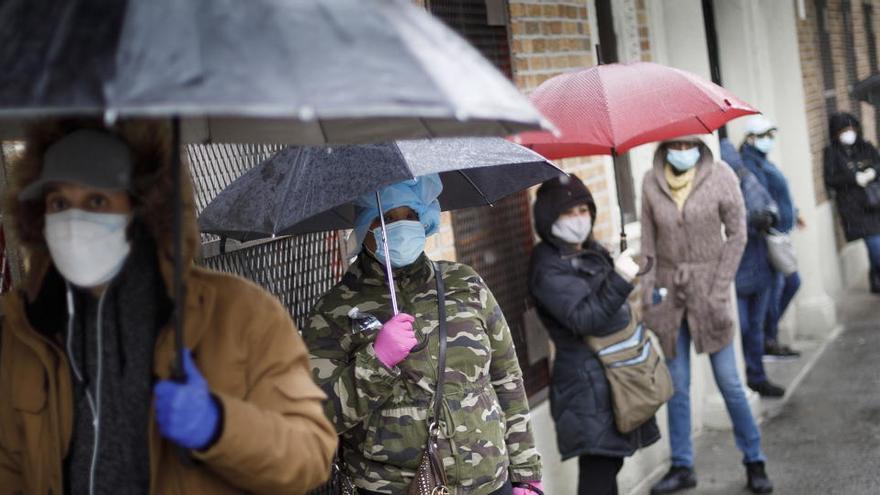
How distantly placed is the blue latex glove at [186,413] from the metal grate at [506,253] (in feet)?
12.5

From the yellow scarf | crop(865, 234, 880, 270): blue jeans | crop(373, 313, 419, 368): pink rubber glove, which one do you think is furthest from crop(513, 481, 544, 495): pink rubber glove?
crop(865, 234, 880, 270): blue jeans

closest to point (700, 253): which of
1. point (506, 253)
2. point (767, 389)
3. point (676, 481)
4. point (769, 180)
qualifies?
point (506, 253)

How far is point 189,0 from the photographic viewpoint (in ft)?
6.11

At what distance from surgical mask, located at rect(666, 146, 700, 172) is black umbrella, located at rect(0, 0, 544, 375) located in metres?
4.53

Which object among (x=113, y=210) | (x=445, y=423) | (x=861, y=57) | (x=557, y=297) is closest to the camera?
(x=113, y=210)

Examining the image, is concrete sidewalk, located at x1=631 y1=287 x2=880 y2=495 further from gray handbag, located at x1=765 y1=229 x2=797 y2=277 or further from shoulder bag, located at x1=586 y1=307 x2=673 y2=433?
shoulder bag, located at x1=586 y1=307 x2=673 y2=433

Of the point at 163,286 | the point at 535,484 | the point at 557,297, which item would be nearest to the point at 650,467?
the point at 557,297

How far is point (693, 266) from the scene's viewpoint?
21.6ft

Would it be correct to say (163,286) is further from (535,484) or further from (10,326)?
(535,484)

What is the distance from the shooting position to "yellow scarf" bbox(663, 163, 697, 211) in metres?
6.55

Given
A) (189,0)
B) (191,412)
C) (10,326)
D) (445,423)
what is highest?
(189,0)

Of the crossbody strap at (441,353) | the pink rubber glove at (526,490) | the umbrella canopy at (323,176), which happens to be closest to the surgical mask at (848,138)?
the umbrella canopy at (323,176)

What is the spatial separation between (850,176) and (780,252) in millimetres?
3475

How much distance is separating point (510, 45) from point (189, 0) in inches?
180
